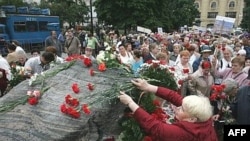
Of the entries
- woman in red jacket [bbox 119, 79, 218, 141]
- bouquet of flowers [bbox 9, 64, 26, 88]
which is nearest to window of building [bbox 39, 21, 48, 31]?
bouquet of flowers [bbox 9, 64, 26, 88]

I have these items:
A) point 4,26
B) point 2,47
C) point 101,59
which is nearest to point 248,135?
point 101,59

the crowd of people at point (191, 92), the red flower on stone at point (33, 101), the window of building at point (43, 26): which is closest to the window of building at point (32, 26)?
the window of building at point (43, 26)

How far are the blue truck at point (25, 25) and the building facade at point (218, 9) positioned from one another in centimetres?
7887

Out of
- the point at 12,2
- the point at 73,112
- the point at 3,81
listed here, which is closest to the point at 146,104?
the point at 73,112

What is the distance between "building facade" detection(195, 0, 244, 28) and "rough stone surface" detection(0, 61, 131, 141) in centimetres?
9952

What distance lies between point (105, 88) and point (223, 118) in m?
2.05

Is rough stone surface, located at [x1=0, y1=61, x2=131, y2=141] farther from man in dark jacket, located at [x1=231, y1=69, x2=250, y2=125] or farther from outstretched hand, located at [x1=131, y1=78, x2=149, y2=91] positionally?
man in dark jacket, located at [x1=231, y1=69, x2=250, y2=125]

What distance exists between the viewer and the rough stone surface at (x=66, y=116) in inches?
141

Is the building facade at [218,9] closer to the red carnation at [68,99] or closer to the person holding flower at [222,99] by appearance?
the person holding flower at [222,99]

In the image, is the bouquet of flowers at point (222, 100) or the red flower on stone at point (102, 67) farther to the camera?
the bouquet of flowers at point (222, 100)

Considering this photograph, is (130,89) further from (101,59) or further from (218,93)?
(218,93)

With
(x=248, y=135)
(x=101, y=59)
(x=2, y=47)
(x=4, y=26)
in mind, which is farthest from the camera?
(x=4, y=26)

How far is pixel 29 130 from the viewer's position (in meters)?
3.62

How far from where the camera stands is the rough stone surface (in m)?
3.58
